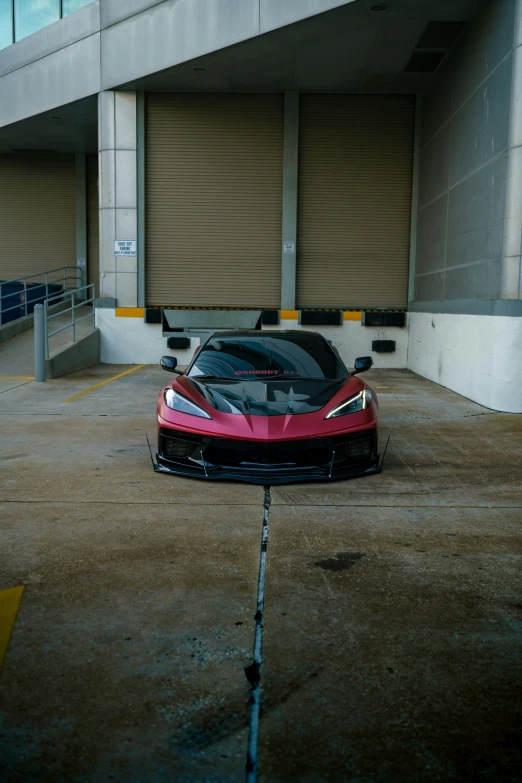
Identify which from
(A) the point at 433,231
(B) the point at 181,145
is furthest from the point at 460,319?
(B) the point at 181,145

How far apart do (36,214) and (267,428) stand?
63.5 feet

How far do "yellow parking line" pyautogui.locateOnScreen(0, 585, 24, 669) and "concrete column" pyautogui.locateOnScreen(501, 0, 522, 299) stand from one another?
27.1ft

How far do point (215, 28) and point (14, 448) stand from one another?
10278 millimetres

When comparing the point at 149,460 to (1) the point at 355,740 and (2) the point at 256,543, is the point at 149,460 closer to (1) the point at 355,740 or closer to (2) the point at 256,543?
(2) the point at 256,543

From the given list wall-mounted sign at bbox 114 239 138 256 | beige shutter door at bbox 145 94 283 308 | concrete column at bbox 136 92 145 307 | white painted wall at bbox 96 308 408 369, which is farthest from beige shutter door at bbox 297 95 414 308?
wall-mounted sign at bbox 114 239 138 256

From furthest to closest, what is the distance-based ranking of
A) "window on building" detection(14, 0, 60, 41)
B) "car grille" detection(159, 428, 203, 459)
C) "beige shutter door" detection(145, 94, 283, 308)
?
"window on building" detection(14, 0, 60, 41) < "beige shutter door" detection(145, 94, 283, 308) < "car grille" detection(159, 428, 203, 459)

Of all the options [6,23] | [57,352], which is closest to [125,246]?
[57,352]

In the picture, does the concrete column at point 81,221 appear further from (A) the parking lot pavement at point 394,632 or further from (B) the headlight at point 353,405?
(A) the parking lot pavement at point 394,632

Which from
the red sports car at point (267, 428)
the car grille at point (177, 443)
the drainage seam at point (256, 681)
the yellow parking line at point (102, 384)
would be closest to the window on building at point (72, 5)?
the yellow parking line at point (102, 384)

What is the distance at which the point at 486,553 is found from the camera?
4555 mm

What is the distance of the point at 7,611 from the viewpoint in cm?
362

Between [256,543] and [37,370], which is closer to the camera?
[256,543]

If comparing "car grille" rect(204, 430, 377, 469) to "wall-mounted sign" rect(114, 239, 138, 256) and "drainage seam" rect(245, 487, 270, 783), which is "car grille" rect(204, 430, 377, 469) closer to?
"drainage seam" rect(245, 487, 270, 783)

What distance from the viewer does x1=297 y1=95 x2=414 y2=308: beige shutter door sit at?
17.5 metres
